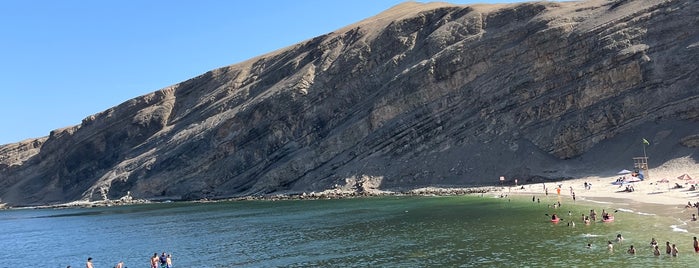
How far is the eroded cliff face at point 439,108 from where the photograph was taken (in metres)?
83.6

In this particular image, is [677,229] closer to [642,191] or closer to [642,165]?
[642,191]

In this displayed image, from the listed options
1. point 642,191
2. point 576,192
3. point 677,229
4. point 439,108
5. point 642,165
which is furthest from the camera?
point 439,108

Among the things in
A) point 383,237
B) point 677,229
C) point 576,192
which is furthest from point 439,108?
point 677,229

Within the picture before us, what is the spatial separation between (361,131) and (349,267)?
7200 cm

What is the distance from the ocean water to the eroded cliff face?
1769 centimetres

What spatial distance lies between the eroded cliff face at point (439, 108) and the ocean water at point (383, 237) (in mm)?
17695

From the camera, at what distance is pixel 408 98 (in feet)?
345

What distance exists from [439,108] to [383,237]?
57361 millimetres

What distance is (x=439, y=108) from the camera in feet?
331

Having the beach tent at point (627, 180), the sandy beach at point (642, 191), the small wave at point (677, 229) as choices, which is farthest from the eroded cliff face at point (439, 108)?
the small wave at point (677, 229)

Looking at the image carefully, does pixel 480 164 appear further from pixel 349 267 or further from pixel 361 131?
pixel 349 267

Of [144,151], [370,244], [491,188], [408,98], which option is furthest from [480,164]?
[144,151]

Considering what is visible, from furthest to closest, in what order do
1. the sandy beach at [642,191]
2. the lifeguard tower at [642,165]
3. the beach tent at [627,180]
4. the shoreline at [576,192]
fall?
the lifeguard tower at [642,165] < the beach tent at [627,180] < the shoreline at [576,192] < the sandy beach at [642,191]

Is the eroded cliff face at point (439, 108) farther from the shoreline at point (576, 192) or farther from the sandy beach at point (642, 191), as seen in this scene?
the sandy beach at point (642, 191)
